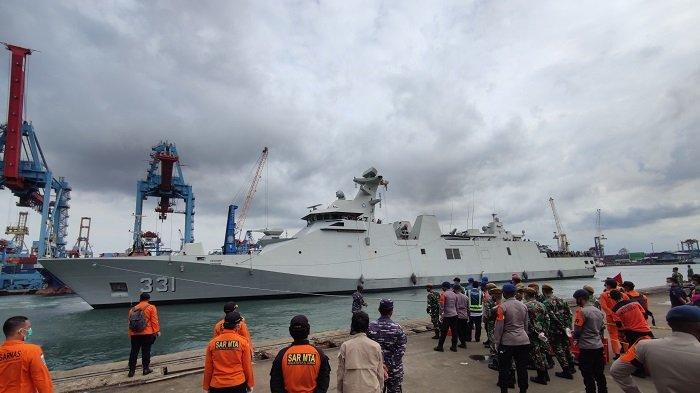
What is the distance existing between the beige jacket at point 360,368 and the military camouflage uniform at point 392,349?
2.16ft

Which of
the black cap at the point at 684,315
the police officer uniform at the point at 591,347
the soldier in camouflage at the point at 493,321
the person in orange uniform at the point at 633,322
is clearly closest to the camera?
the black cap at the point at 684,315

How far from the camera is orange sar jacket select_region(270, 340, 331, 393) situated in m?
2.47

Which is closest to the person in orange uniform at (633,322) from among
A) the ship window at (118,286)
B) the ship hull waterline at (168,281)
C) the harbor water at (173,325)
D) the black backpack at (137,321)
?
the black backpack at (137,321)

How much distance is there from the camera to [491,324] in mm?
5684

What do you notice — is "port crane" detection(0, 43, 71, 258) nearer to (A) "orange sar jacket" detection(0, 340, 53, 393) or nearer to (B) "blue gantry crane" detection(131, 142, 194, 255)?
(B) "blue gantry crane" detection(131, 142, 194, 255)

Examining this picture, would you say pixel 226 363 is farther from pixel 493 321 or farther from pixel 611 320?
pixel 611 320

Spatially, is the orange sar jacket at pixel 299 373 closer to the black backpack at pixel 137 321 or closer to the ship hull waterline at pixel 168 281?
the black backpack at pixel 137 321

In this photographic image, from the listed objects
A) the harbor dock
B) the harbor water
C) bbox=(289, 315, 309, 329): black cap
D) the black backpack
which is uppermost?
bbox=(289, 315, 309, 329): black cap

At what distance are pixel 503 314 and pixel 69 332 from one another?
639 inches

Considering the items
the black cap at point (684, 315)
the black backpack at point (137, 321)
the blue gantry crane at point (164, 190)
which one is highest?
the blue gantry crane at point (164, 190)

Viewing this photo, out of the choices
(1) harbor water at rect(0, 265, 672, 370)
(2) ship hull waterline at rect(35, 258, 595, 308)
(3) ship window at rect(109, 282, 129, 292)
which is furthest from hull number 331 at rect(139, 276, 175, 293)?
(1) harbor water at rect(0, 265, 672, 370)

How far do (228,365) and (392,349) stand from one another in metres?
1.52

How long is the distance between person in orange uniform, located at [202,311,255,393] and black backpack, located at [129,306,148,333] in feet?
10.7

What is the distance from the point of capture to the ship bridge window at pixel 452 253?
2748 centimetres
